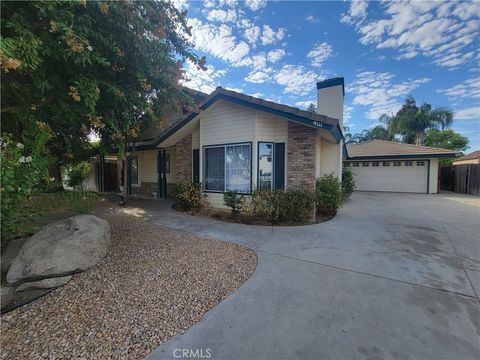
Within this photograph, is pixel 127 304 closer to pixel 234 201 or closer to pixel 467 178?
pixel 234 201

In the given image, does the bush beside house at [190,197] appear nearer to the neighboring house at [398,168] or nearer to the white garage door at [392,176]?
the neighboring house at [398,168]

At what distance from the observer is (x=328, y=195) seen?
7906 mm

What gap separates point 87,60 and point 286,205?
18.6 ft

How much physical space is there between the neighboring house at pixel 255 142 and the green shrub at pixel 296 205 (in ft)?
2.28

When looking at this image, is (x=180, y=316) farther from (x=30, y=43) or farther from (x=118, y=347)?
(x=30, y=43)

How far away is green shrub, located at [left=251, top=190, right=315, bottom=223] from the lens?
6.87 m

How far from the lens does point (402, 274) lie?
3709mm

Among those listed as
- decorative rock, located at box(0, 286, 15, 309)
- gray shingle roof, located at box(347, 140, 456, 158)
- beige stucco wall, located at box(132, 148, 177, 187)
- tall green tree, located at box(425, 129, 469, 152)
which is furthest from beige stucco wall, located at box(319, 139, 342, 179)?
tall green tree, located at box(425, 129, 469, 152)

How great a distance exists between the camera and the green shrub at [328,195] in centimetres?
792

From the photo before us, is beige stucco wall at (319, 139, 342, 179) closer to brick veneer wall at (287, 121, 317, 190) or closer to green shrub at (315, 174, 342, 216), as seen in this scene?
green shrub at (315, 174, 342, 216)

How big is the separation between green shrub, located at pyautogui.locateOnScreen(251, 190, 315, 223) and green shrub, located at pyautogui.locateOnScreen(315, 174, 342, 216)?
2.98ft

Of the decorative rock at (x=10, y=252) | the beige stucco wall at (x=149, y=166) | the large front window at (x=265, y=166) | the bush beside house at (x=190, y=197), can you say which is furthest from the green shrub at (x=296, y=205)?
the beige stucco wall at (x=149, y=166)

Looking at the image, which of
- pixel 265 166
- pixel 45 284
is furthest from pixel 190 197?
pixel 45 284

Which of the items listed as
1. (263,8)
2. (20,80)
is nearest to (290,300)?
(20,80)
